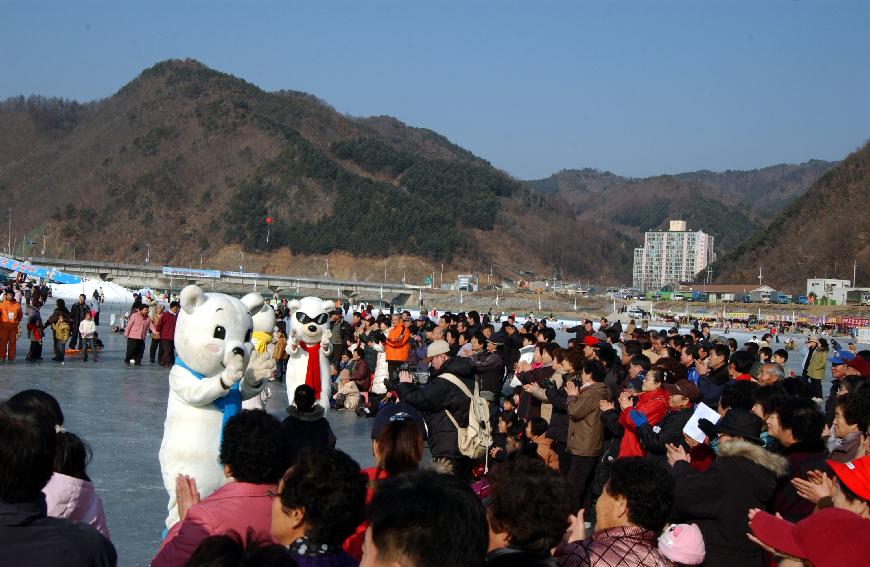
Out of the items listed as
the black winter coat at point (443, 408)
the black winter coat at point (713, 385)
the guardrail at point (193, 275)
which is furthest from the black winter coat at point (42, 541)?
the guardrail at point (193, 275)

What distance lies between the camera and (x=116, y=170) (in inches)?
6240

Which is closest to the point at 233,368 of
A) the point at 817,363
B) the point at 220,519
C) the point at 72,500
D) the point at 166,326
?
the point at 72,500

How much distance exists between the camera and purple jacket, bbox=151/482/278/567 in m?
3.53

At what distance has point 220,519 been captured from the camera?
12.1 ft

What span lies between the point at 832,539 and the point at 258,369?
5045 millimetres

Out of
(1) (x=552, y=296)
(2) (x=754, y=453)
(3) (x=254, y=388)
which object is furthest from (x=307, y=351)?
(1) (x=552, y=296)

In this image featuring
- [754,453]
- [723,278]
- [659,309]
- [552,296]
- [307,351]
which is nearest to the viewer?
[754,453]

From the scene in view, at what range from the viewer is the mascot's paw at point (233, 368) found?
659cm

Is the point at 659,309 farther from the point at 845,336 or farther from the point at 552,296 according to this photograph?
the point at 845,336

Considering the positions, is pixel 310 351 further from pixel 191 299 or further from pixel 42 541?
pixel 42 541

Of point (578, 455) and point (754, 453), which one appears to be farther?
point (578, 455)

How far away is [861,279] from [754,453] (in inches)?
3670

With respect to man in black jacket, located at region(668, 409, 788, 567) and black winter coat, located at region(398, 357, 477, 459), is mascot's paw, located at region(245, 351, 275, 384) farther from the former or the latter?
man in black jacket, located at region(668, 409, 788, 567)

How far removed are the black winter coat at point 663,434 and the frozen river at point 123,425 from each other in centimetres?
362
